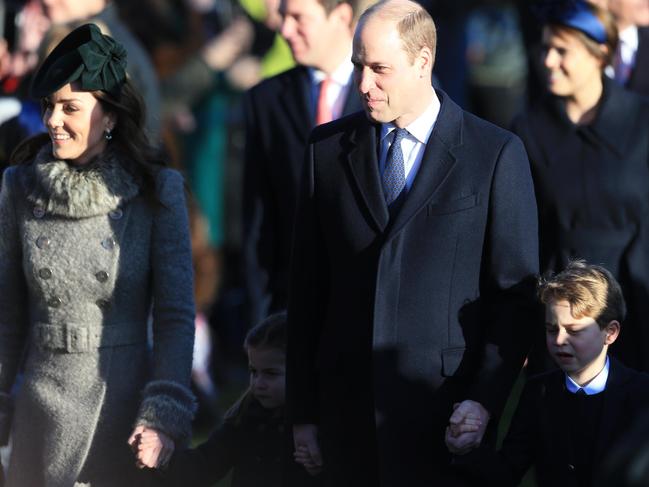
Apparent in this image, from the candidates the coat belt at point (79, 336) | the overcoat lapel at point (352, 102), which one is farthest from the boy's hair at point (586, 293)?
the overcoat lapel at point (352, 102)

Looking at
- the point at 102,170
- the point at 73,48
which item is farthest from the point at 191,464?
the point at 73,48

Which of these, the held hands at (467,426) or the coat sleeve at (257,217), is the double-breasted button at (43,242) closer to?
the held hands at (467,426)

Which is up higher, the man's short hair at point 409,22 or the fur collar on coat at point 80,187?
the man's short hair at point 409,22

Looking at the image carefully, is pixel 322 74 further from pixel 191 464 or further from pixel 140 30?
pixel 140 30

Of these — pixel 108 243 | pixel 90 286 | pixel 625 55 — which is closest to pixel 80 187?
pixel 108 243

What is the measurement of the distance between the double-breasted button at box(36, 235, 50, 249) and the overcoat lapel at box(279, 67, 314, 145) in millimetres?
1949

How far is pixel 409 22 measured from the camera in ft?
17.3

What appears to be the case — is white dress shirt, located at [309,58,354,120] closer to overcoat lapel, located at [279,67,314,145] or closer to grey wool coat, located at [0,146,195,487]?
overcoat lapel, located at [279,67,314,145]

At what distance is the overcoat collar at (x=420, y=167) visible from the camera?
5.25 metres

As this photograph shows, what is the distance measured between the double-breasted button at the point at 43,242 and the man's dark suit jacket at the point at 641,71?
3.51m

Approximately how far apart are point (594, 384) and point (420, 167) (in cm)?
87

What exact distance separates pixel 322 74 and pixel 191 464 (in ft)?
7.25

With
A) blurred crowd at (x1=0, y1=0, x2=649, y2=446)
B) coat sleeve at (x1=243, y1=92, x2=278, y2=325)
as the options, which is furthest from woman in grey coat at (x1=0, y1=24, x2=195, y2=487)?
blurred crowd at (x1=0, y1=0, x2=649, y2=446)

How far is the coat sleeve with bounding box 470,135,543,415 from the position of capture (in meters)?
5.26
